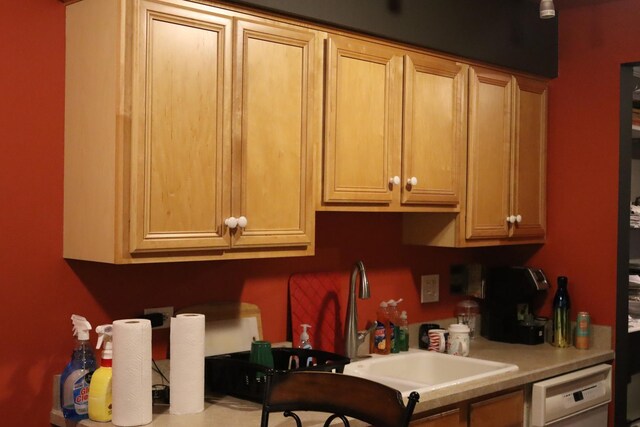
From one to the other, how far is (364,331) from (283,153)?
102 cm

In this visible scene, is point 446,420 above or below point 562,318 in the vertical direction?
below

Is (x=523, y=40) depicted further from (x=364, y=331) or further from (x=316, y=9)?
(x=364, y=331)

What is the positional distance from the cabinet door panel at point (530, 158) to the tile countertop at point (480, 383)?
546mm

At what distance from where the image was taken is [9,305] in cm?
231

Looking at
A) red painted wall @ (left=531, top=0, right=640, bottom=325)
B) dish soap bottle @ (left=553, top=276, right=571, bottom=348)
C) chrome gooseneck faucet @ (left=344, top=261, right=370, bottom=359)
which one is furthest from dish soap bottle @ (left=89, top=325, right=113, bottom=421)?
red painted wall @ (left=531, top=0, right=640, bottom=325)

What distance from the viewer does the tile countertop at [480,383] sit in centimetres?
229

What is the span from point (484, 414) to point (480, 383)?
123mm

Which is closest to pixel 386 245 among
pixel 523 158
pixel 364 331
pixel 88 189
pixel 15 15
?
pixel 364 331

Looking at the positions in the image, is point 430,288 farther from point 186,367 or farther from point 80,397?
point 80,397

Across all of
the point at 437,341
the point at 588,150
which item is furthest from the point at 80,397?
the point at 588,150

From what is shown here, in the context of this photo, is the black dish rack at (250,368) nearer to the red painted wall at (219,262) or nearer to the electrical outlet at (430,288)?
the red painted wall at (219,262)

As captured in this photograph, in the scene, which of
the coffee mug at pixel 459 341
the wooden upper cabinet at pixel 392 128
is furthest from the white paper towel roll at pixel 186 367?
the coffee mug at pixel 459 341

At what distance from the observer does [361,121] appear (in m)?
2.86

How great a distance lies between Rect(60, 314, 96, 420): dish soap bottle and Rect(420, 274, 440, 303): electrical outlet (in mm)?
1735
